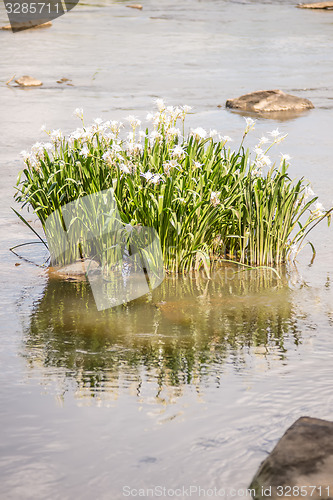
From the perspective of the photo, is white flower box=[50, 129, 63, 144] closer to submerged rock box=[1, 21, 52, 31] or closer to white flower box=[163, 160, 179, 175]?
white flower box=[163, 160, 179, 175]

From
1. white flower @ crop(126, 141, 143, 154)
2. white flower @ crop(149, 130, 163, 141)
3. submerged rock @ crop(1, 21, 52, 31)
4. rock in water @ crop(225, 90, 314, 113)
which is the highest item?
submerged rock @ crop(1, 21, 52, 31)

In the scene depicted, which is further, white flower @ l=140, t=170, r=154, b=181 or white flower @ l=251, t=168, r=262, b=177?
white flower @ l=251, t=168, r=262, b=177

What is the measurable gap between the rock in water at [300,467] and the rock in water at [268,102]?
9198mm

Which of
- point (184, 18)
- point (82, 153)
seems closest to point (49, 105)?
point (82, 153)

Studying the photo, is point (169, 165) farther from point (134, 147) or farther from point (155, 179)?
point (134, 147)
